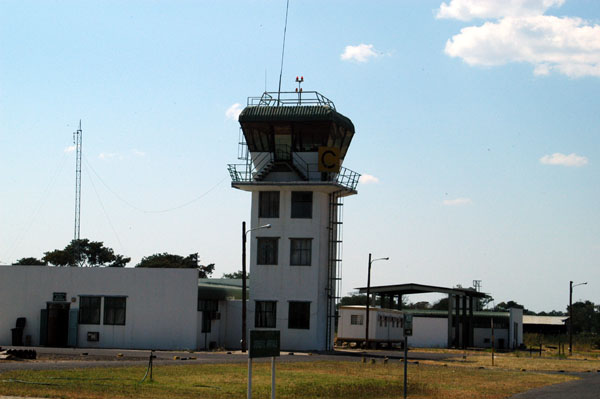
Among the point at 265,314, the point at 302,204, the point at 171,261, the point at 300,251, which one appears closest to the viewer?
the point at 300,251

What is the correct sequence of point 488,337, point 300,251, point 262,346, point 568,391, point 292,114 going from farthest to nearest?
point 488,337 < point 300,251 < point 292,114 < point 568,391 < point 262,346

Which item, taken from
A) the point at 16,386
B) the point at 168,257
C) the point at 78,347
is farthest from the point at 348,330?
the point at 168,257

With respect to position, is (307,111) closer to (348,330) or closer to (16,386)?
(348,330)

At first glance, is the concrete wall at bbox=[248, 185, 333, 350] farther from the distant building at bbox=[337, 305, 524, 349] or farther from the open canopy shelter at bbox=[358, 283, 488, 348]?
the open canopy shelter at bbox=[358, 283, 488, 348]

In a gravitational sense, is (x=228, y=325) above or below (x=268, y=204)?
below

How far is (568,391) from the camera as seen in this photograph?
1121 inches

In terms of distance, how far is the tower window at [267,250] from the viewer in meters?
57.6

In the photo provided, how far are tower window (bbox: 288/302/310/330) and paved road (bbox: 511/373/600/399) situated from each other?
24.6m

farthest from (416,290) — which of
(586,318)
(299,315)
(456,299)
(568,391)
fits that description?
(586,318)

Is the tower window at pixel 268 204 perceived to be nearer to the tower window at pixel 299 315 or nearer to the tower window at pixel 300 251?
the tower window at pixel 300 251

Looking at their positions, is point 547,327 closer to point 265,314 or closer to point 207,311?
point 265,314

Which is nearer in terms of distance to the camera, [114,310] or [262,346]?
[262,346]

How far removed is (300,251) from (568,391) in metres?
30.1

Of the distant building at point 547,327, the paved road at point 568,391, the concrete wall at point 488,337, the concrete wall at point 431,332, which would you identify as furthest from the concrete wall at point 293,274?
the distant building at point 547,327
